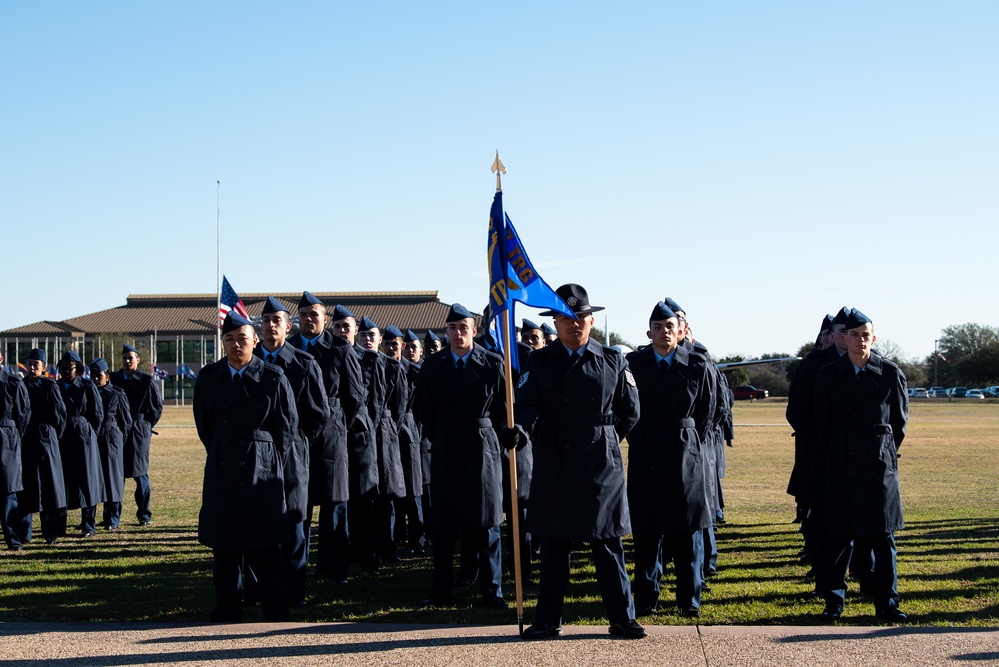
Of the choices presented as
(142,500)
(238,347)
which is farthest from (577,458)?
(142,500)

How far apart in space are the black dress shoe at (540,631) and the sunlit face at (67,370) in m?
8.23

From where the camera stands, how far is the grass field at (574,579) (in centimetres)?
745

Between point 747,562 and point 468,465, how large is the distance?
3.18 m

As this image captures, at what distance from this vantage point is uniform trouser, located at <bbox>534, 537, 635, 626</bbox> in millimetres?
6559

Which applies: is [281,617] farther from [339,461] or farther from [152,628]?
[339,461]

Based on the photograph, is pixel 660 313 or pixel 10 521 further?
pixel 10 521

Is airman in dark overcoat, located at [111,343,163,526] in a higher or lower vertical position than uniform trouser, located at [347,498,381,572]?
higher

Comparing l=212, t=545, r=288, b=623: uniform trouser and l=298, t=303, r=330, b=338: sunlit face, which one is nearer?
l=212, t=545, r=288, b=623: uniform trouser

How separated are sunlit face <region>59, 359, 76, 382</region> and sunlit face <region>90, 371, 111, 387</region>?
497mm

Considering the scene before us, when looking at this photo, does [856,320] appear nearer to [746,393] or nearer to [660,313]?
[660,313]

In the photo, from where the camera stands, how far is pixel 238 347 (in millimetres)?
7266

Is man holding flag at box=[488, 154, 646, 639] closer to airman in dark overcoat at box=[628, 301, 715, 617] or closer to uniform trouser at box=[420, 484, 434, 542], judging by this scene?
airman in dark overcoat at box=[628, 301, 715, 617]

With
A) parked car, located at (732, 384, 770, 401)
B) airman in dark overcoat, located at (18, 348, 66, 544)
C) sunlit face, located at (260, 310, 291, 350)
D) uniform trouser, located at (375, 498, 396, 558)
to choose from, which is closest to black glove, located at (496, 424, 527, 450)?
sunlit face, located at (260, 310, 291, 350)

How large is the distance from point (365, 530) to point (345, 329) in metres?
1.80
